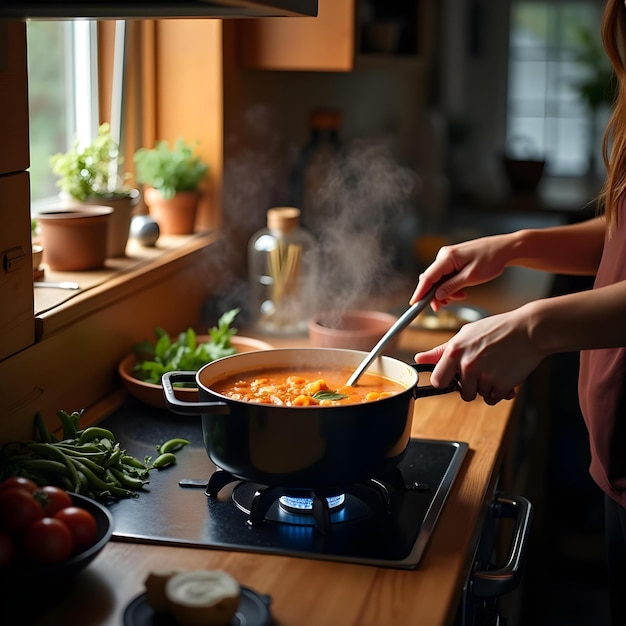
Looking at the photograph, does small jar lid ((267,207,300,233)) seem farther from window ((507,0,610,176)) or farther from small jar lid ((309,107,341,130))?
window ((507,0,610,176))

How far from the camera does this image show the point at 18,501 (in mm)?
1071

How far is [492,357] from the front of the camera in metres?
1.22

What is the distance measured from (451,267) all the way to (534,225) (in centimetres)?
295

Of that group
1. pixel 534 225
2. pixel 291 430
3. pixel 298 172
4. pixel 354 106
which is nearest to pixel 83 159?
pixel 298 172

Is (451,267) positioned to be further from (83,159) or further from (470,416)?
(83,159)

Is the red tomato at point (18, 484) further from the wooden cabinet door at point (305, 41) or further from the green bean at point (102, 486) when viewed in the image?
the wooden cabinet door at point (305, 41)

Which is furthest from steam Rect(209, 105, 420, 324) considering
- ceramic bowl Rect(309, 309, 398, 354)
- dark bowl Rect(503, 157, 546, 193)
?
dark bowl Rect(503, 157, 546, 193)

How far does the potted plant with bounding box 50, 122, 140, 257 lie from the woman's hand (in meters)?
0.96

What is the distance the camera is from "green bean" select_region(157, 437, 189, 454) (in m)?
1.51

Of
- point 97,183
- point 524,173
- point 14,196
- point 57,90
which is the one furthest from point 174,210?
point 524,173

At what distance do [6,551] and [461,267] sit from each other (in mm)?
872

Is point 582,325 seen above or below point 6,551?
above

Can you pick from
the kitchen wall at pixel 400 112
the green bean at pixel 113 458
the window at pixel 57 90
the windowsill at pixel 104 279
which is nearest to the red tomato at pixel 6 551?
the green bean at pixel 113 458

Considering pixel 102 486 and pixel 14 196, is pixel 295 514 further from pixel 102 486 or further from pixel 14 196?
pixel 14 196
